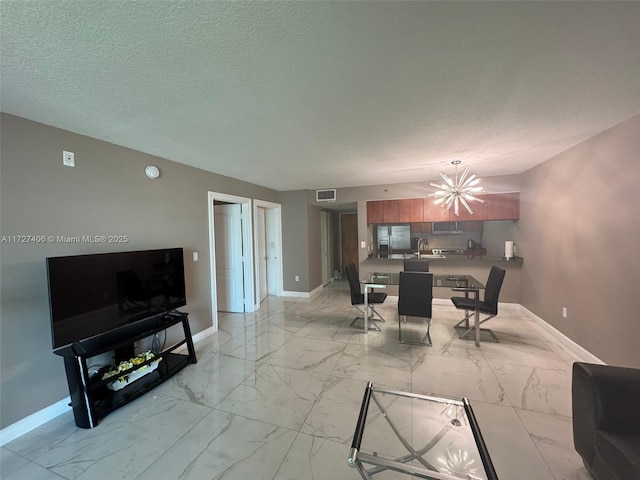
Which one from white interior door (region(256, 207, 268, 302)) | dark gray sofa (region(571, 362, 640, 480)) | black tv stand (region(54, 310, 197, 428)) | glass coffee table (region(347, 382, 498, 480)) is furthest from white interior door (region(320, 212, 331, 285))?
dark gray sofa (region(571, 362, 640, 480))

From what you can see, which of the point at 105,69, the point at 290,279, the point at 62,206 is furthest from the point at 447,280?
the point at 62,206

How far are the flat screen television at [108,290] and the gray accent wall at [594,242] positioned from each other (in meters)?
4.55

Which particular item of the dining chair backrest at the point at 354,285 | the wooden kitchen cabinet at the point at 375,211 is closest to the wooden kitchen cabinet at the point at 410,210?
the wooden kitchen cabinet at the point at 375,211

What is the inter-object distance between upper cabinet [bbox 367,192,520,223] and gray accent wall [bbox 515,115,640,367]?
637 millimetres

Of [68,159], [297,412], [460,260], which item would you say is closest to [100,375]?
[297,412]

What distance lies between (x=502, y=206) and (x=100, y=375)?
606 centimetres

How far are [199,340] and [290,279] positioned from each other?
256cm

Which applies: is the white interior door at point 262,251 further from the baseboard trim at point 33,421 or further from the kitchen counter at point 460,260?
the baseboard trim at point 33,421

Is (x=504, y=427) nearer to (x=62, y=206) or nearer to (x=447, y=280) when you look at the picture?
(x=447, y=280)

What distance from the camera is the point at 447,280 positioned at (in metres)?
3.87

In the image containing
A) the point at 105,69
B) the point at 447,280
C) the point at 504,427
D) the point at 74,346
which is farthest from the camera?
the point at 447,280

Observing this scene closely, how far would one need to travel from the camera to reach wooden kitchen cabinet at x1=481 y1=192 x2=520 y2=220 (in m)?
4.51

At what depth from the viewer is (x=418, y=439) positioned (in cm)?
183

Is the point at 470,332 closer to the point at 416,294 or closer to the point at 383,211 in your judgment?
the point at 416,294
